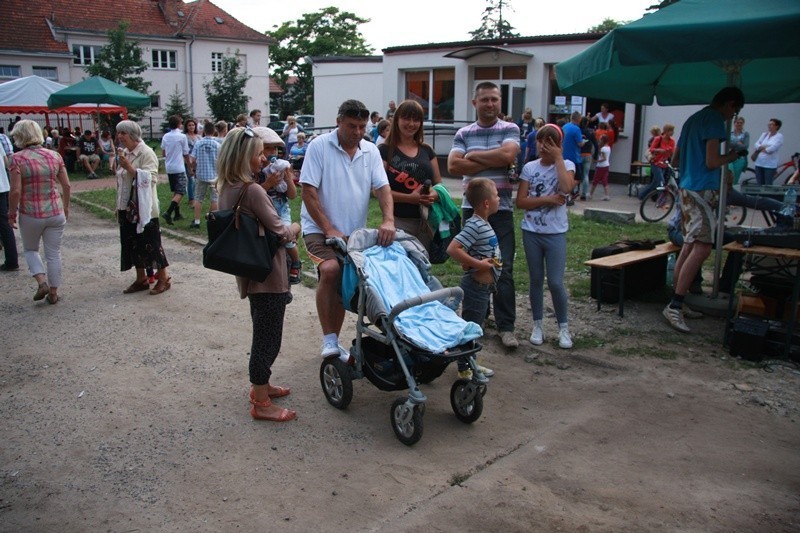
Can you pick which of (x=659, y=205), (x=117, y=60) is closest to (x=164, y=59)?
(x=117, y=60)

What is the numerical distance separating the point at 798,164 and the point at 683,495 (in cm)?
1400

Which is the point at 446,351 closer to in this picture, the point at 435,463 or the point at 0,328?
the point at 435,463

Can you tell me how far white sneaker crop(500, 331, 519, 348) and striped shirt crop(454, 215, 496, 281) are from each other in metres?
1.00

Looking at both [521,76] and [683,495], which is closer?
[683,495]

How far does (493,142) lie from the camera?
5.58 metres

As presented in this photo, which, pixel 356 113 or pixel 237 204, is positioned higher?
pixel 356 113

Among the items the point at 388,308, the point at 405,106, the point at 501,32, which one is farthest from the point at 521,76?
the point at 501,32

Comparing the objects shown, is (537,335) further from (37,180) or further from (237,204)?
(37,180)

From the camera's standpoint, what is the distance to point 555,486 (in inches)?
145

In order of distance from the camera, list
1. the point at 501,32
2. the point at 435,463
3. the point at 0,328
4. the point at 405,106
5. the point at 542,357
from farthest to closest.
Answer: the point at 501,32 < the point at 0,328 < the point at 542,357 < the point at 405,106 < the point at 435,463

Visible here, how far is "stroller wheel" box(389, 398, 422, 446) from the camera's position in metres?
4.06

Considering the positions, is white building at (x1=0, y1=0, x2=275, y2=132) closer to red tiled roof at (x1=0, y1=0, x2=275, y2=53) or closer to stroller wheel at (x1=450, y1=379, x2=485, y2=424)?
red tiled roof at (x1=0, y1=0, x2=275, y2=53)

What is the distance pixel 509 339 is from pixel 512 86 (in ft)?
61.6

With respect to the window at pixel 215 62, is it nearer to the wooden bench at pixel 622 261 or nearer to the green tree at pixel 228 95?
the green tree at pixel 228 95
